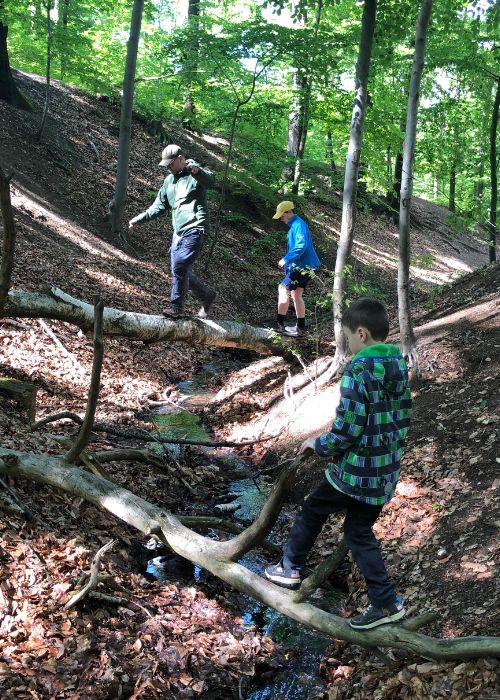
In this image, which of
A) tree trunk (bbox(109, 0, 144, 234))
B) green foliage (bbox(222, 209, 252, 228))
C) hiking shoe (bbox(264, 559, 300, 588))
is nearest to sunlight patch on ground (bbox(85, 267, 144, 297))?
tree trunk (bbox(109, 0, 144, 234))

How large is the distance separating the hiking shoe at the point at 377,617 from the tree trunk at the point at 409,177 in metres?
3.88

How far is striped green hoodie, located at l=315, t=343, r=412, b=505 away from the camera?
10.9 feet

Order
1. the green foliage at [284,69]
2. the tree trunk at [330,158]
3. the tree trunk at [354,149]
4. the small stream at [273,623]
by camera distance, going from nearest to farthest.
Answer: the small stream at [273,623], the tree trunk at [354,149], the green foliage at [284,69], the tree trunk at [330,158]

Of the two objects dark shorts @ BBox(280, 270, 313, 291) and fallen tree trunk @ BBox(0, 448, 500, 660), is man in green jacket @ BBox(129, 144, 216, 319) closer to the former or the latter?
dark shorts @ BBox(280, 270, 313, 291)

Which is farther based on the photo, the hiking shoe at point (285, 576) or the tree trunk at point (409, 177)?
the tree trunk at point (409, 177)

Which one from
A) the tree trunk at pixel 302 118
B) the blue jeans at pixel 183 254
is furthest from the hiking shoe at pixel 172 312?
the tree trunk at pixel 302 118

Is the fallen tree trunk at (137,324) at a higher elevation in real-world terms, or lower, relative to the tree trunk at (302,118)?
lower

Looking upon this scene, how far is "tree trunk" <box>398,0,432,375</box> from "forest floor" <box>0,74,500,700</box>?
0.50 meters

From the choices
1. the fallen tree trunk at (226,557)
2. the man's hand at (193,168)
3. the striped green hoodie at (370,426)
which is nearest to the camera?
the fallen tree trunk at (226,557)

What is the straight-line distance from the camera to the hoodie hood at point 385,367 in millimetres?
3328

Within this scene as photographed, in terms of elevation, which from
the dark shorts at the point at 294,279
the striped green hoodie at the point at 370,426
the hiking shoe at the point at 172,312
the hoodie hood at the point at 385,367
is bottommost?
the hiking shoe at the point at 172,312

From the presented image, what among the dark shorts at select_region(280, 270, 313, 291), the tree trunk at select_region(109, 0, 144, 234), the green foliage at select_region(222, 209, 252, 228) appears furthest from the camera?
the green foliage at select_region(222, 209, 252, 228)

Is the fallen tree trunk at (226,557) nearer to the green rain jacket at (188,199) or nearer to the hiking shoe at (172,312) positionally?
the hiking shoe at (172,312)

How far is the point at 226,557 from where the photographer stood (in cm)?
390
